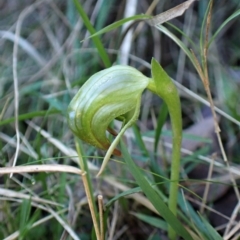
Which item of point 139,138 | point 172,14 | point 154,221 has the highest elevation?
point 172,14

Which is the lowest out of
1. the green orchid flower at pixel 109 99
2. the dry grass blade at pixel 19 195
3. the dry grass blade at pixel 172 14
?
the dry grass blade at pixel 19 195

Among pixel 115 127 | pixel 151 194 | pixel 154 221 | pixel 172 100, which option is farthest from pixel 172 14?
pixel 115 127

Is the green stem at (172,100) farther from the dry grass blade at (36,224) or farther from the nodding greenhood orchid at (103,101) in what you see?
the dry grass blade at (36,224)

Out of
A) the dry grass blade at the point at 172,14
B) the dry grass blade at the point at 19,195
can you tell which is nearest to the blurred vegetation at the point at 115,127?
A: the dry grass blade at the point at 19,195

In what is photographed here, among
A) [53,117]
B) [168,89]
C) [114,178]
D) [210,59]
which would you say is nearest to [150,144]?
[114,178]

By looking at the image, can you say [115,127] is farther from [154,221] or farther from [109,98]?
[109,98]

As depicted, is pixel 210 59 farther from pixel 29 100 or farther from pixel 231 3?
pixel 29 100

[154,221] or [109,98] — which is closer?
[109,98]

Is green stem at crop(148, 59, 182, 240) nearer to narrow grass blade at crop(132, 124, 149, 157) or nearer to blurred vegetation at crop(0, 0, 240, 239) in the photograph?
blurred vegetation at crop(0, 0, 240, 239)

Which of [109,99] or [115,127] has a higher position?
[109,99]

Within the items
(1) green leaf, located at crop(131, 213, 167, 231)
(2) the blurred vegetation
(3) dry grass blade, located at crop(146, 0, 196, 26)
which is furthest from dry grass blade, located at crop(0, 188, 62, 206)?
(3) dry grass blade, located at crop(146, 0, 196, 26)

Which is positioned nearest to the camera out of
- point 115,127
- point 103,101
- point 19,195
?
point 103,101
